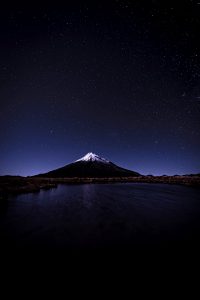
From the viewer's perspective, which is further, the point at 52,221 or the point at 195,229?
the point at 52,221

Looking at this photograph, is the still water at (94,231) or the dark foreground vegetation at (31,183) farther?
the dark foreground vegetation at (31,183)

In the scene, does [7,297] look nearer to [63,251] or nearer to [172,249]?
[63,251]

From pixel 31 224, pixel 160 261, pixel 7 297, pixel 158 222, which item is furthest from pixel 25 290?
pixel 158 222

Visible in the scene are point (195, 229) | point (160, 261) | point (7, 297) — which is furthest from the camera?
point (195, 229)

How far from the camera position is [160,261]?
7.64m

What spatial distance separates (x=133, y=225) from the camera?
13.2m

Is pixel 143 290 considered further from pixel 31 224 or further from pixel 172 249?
pixel 31 224

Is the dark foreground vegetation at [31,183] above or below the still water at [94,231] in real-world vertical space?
above

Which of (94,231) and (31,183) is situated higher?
(31,183)

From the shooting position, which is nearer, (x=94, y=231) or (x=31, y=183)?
(x=94, y=231)

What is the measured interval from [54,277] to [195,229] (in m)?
10.1

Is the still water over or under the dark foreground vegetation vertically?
under

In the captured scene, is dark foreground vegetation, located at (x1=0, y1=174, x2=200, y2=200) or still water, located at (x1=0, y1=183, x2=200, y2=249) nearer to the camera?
still water, located at (x1=0, y1=183, x2=200, y2=249)

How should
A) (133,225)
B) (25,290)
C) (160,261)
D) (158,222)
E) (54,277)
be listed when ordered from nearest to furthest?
(25,290) < (54,277) < (160,261) < (133,225) < (158,222)
